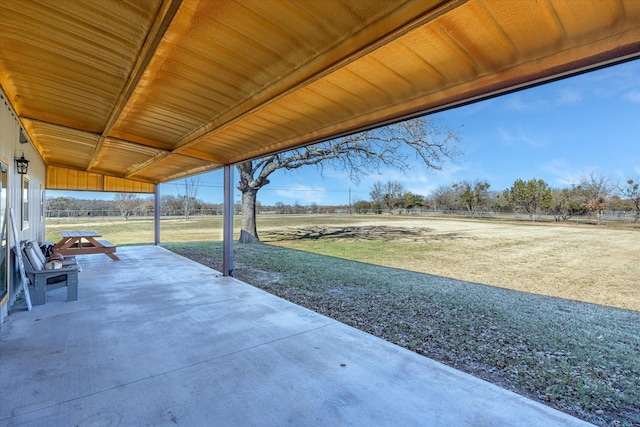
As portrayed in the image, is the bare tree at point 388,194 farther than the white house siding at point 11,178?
Yes

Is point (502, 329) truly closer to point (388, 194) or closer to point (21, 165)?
point (21, 165)

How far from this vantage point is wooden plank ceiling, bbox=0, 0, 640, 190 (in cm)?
156

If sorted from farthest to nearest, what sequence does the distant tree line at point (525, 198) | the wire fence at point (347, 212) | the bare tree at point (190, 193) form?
the bare tree at point (190, 193) < the distant tree line at point (525, 198) < the wire fence at point (347, 212)

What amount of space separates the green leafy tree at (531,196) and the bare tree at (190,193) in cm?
3358

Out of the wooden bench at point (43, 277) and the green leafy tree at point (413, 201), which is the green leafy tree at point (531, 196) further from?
the wooden bench at point (43, 277)

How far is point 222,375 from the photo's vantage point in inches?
91.4

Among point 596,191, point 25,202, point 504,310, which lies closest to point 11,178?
point 25,202

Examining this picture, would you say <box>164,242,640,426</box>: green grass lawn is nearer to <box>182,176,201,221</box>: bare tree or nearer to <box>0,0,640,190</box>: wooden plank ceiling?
<box>0,0,640,190</box>: wooden plank ceiling

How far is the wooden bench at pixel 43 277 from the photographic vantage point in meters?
3.96

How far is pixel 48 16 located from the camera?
72.7 inches

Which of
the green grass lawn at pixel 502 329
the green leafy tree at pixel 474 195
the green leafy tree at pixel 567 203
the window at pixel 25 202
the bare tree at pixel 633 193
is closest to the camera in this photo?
the green grass lawn at pixel 502 329

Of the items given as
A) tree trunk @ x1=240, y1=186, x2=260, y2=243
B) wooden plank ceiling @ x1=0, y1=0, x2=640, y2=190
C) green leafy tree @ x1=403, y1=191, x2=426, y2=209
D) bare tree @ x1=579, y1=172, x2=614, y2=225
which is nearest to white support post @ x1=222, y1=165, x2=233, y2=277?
wooden plank ceiling @ x1=0, y1=0, x2=640, y2=190

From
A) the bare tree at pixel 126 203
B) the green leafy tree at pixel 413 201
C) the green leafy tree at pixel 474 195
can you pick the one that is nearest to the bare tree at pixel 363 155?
the bare tree at pixel 126 203

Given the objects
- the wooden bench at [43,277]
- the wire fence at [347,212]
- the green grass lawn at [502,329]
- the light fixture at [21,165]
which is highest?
the light fixture at [21,165]
